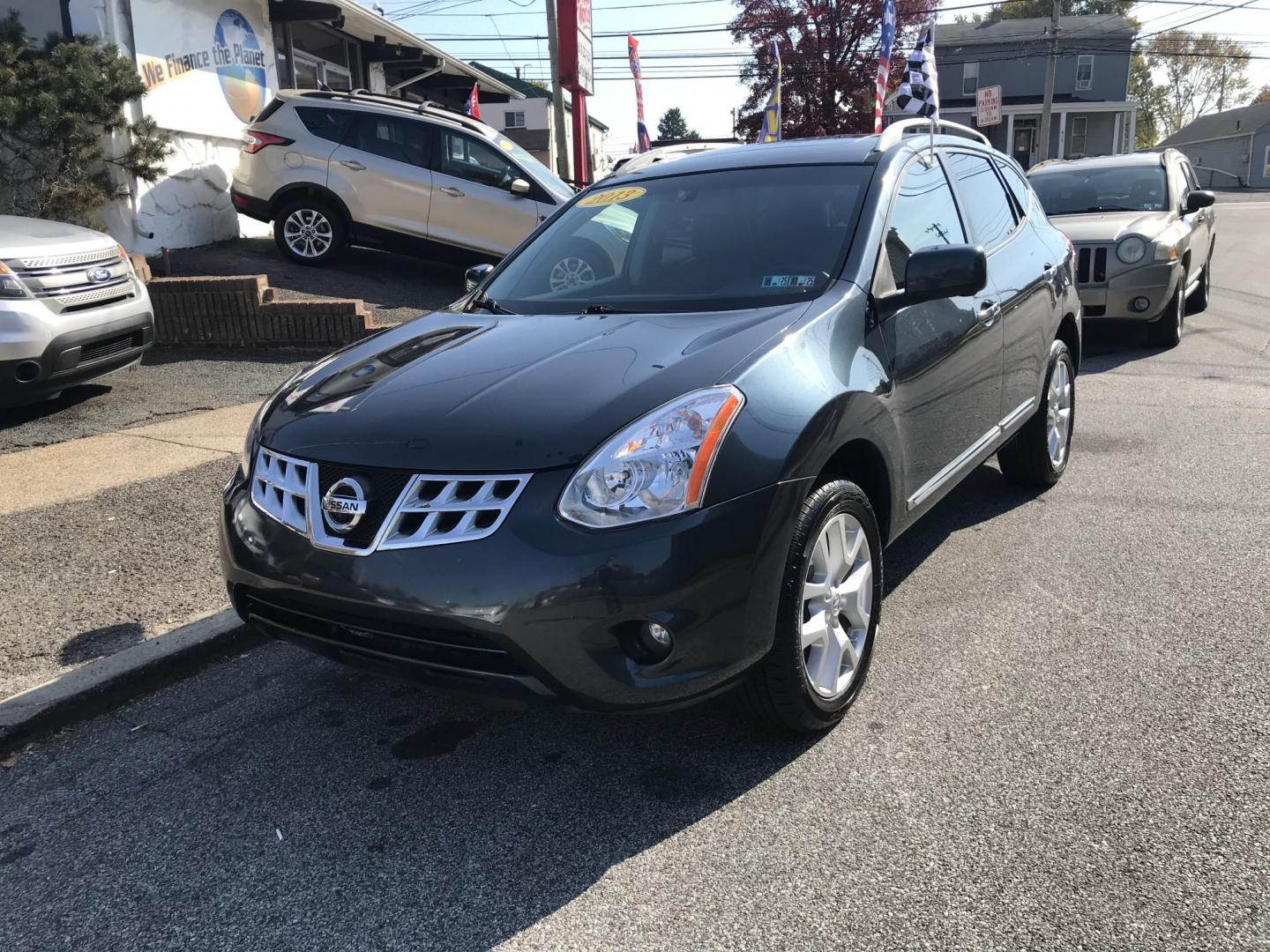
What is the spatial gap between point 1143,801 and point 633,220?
2.84 meters

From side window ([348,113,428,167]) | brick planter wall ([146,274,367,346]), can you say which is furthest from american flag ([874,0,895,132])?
brick planter wall ([146,274,367,346])

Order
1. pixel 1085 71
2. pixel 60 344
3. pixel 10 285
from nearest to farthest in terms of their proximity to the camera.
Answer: pixel 10 285 → pixel 60 344 → pixel 1085 71

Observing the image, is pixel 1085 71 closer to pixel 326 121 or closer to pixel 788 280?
pixel 326 121

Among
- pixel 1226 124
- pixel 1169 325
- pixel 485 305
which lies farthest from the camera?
pixel 1226 124

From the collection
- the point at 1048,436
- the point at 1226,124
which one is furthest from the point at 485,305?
the point at 1226,124

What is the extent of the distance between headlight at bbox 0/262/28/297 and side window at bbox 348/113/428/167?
18.9ft

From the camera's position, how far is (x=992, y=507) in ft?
17.7

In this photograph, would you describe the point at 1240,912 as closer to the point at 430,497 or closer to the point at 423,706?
the point at 430,497

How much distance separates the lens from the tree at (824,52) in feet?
126

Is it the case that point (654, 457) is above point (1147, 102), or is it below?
below

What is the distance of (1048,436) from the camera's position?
544 centimetres

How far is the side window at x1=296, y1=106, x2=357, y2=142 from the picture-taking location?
11.5 metres

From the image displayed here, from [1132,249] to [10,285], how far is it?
8684mm

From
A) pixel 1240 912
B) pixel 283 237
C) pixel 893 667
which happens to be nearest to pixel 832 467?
pixel 893 667
